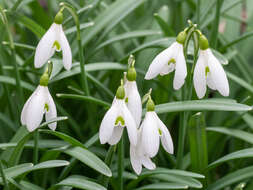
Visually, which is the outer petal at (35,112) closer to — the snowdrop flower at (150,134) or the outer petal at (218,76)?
the snowdrop flower at (150,134)

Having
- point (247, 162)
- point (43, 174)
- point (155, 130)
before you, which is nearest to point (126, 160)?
point (43, 174)

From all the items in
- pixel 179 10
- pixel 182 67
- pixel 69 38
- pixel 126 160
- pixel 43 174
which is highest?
pixel 179 10

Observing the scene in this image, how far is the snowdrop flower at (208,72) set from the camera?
1421 millimetres

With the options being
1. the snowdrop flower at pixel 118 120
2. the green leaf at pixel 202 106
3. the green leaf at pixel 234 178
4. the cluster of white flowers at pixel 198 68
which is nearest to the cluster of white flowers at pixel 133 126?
the snowdrop flower at pixel 118 120

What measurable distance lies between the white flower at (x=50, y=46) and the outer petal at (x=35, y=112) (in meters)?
0.12

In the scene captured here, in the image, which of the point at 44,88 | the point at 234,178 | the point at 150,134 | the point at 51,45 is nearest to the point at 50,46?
Answer: the point at 51,45

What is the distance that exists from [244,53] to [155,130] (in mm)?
1626

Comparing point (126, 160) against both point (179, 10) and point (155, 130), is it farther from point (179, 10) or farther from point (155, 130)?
point (179, 10)

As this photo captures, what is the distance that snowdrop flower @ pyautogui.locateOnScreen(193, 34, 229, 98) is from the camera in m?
1.42

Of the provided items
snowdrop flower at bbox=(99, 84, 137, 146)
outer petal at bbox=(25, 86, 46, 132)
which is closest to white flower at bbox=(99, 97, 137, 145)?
snowdrop flower at bbox=(99, 84, 137, 146)

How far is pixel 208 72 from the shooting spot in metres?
1.46

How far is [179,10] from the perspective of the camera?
301 cm

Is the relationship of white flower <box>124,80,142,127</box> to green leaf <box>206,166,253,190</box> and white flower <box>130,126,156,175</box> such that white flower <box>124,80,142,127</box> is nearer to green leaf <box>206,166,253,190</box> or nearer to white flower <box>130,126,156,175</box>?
white flower <box>130,126,156,175</box>

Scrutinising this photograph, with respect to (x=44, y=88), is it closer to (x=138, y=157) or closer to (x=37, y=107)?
(x=37, y=107)
